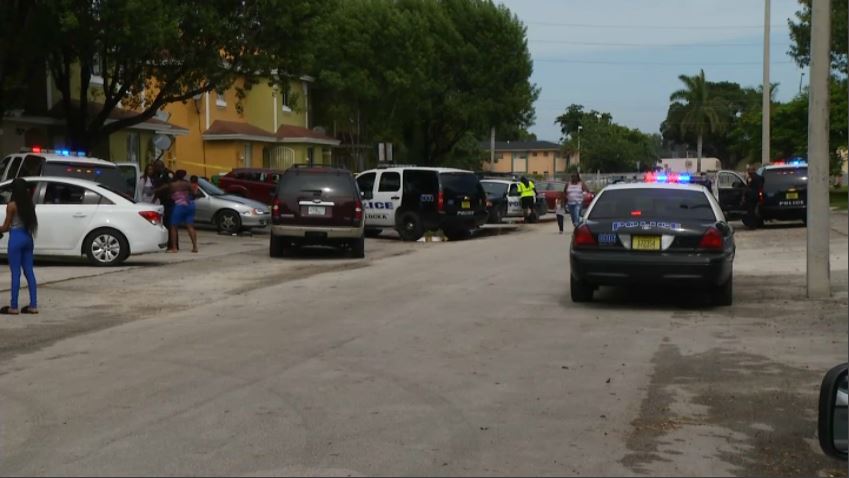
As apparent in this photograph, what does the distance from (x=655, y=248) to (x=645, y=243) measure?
13cm

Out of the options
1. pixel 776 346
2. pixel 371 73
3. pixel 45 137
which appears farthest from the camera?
pixel 371 73

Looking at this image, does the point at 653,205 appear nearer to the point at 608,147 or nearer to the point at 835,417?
the point at 835,417

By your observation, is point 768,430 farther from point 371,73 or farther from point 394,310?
point 371,73

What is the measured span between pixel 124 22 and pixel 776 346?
710 inches

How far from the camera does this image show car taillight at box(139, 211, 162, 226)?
19.3 m

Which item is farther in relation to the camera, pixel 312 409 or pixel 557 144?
pixel 557 144

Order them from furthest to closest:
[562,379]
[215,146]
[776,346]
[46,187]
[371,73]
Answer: [371,73] < [215,146] < [46,187] < [776,346] < [562,379]

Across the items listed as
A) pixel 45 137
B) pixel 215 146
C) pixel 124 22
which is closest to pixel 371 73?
pixel 215 146

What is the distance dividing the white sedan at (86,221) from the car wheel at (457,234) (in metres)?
10.7

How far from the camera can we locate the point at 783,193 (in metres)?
28.7

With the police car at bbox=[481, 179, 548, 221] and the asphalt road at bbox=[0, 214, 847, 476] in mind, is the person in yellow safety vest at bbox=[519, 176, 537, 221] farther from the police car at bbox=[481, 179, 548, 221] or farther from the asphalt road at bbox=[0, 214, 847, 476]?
the asphalt road at bbox=[0, 214, 847, 476]

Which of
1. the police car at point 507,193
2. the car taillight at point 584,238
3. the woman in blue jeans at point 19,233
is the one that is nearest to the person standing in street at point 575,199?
the police car at point 507,193

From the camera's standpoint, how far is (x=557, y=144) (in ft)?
434

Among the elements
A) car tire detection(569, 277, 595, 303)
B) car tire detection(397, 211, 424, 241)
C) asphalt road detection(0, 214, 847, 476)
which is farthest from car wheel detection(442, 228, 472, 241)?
car tire detection(569, 277, 595, 303)
